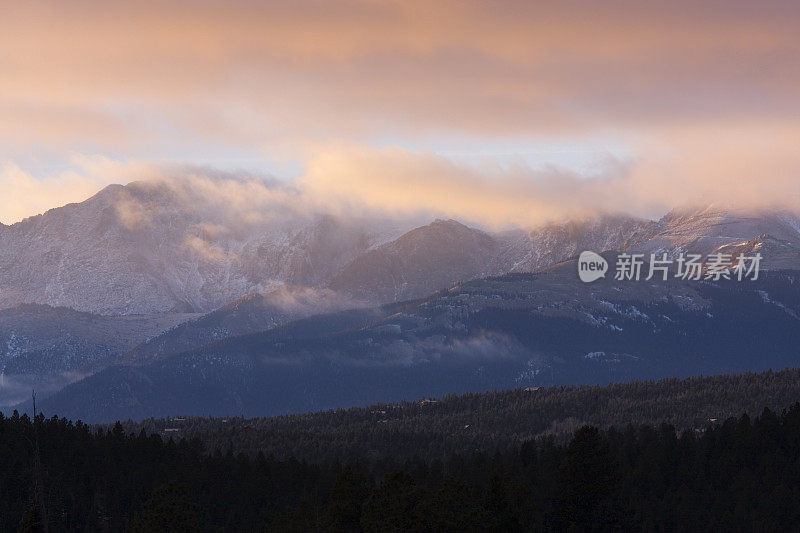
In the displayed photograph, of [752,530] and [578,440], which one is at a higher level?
[578,440]

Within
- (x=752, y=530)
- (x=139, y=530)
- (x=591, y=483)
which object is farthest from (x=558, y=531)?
(x=139, y=530)

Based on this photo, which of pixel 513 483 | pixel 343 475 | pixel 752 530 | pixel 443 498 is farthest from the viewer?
pixel 752 530

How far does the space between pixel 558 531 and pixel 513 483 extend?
8.00 meters

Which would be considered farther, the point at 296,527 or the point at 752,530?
the point at 752,530

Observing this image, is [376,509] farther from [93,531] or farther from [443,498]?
[93,531]

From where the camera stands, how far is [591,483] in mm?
180125

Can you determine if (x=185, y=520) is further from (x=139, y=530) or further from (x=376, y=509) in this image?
(x=376, y=509)

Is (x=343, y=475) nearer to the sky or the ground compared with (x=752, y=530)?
nearer to the sky

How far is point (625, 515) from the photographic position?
184 metres

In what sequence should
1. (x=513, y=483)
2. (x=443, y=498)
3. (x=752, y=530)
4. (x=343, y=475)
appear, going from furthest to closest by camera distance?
1. (x=752, y=530)
2. (x=513, y=483)
3. (x=343, y=475)
4. (x=443, y=498)

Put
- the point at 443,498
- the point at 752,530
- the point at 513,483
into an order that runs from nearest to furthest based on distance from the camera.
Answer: the point at 443,498 < the point at 513,483 < the point at 752,530

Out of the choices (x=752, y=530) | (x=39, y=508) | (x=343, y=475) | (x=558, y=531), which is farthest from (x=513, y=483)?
(x=39, y=508)

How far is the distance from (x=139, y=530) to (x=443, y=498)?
110ft

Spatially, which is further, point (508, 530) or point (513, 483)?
point (513, 483)
